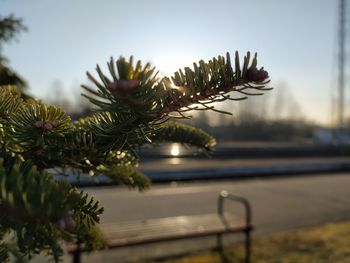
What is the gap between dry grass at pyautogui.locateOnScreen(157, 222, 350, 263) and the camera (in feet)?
20.3

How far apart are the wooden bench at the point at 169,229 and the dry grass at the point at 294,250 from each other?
0.26 m

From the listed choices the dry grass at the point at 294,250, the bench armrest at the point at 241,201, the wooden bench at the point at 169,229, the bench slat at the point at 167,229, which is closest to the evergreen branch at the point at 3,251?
the wooden bench at the point at 169,229

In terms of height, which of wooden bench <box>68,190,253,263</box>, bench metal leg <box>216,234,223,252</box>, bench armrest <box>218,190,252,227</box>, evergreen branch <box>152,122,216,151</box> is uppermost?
evergreen branch <box>152,122,216,151</box>

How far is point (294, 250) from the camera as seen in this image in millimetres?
6672

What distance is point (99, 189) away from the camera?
42.4 ft

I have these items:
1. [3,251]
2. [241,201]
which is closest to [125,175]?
[3,251]

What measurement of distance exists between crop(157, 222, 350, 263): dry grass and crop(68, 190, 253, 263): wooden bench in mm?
263

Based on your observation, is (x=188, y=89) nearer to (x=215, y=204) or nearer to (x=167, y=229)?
(x=167, y=229)

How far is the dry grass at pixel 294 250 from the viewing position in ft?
20.3

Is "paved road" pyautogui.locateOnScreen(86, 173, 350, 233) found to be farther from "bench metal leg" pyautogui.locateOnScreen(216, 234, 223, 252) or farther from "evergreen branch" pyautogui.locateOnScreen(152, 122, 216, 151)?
"evergreen branch" pyautogui.locateOnScreen(152, 122, 216, 151)

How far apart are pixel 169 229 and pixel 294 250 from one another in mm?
1942

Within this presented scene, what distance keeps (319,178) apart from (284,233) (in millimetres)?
10419

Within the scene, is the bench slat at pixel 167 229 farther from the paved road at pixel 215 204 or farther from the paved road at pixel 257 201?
the paved road at pixel 257 201

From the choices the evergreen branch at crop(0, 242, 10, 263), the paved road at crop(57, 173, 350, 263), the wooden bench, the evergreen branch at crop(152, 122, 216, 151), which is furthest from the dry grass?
the evergreen branch at crop(0, 242, 10, 263)
